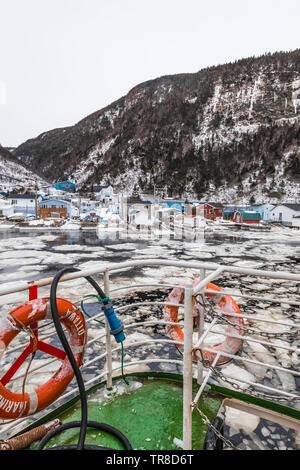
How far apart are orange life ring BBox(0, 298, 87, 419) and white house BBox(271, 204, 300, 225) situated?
42.0 meters

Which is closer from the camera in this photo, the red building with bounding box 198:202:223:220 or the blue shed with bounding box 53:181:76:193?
the red building with bounding box 198:202:223:220

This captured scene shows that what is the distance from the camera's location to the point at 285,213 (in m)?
40.8

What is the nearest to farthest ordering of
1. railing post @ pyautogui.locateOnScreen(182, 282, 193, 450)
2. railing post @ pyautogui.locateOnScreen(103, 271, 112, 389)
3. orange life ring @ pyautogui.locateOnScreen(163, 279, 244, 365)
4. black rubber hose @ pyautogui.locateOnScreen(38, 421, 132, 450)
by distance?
railing post @ pyautogui.locateOnScreen(182, 282, 193, 450)
black rubber hose @ pyautogui.locateOnScreen(38, 421, 132, 450)
railing post @ pyautogui.locateOnScreen(103, 271, 112, 389)
orange life ring @ pyautogui.locateOnScreen(163, 279, 244, 365)

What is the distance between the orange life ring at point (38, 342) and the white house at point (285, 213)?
42.0 meters

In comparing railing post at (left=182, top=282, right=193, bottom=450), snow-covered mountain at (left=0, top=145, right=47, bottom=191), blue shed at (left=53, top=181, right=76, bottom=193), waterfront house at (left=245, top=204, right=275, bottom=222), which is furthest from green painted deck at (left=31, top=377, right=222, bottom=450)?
blue shed at (left=53, top=181, right=76, bottom=193)

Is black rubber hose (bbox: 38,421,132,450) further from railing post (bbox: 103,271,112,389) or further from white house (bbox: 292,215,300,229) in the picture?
white house (bbox: 292,215,300,229)

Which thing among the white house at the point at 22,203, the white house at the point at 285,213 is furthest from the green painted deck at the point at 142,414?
the white house at the point at 22,203

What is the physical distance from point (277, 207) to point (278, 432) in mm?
44654

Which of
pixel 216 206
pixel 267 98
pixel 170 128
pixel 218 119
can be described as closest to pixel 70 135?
pixel 170 128

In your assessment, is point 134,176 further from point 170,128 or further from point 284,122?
point 284,122

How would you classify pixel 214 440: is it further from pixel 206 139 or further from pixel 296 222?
pixel 206 139

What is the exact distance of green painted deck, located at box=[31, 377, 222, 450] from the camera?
2006 millimetres

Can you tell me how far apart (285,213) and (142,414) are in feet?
145

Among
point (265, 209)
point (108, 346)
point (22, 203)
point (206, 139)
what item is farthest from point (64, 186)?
point (108, 346)
